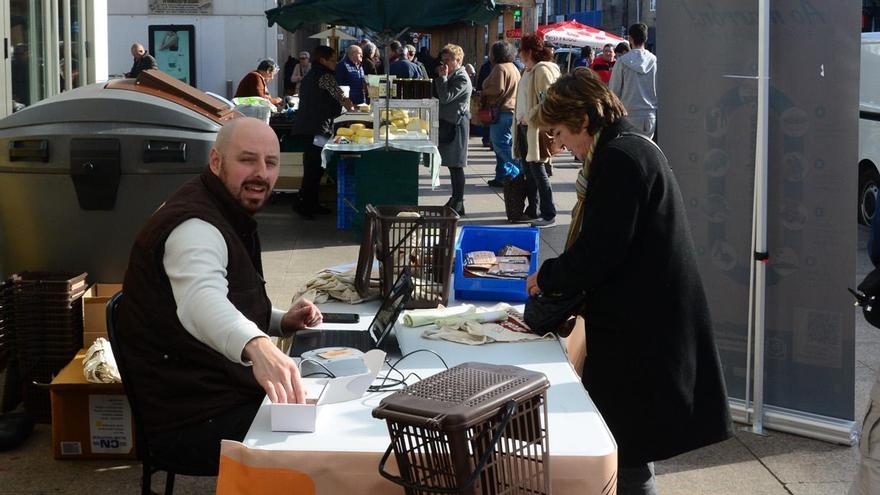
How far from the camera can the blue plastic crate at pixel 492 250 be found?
4.32 m

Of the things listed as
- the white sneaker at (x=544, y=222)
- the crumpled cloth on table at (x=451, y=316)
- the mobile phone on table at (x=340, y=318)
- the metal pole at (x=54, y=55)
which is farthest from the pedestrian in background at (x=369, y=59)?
the crumpled cloth on table at (x=451, y=316)

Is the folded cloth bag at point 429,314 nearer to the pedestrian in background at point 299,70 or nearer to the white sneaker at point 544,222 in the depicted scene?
the white sneaker at point 544,222

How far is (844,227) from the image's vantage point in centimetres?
498

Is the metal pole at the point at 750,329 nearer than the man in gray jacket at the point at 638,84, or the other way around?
the metal pole at the point at 750,329

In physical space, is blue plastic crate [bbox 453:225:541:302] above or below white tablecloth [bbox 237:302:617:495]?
above

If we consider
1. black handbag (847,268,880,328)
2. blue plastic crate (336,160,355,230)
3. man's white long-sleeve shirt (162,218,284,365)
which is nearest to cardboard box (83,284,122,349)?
man's white long-sleeve shirt (162,218,284,365)

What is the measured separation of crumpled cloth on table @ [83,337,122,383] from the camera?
14.9ft

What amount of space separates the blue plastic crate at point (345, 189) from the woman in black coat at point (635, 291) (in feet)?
21.8

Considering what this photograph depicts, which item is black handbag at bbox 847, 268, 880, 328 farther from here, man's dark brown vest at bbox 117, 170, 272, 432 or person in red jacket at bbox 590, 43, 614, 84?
person in red jacket at bbox 590, 43, 614, 84

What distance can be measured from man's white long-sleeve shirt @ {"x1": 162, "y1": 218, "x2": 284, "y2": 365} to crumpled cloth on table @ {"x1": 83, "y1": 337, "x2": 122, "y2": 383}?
1.46 m

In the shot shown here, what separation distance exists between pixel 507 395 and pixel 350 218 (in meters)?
8.16

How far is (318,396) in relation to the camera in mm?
3057

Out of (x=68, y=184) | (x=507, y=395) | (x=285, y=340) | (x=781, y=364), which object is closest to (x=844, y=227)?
(x=781, y=364)

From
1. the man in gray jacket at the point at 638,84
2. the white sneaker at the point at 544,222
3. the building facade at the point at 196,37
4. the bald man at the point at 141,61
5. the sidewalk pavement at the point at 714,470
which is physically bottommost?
the sidewalk pavement at the point at 714,470
